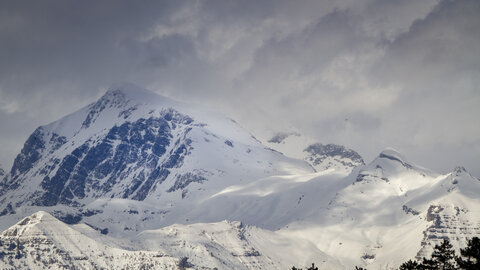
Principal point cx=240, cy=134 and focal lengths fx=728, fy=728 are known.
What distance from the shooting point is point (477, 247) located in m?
114

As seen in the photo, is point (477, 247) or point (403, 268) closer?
point (477, 247)

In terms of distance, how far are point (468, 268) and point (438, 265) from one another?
14610 mm

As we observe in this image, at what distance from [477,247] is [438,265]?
1450cm

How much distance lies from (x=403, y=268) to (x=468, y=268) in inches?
621

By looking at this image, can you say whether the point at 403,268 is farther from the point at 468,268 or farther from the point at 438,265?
the point at 468,268

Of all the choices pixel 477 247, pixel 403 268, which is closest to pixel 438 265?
pixel 403 268

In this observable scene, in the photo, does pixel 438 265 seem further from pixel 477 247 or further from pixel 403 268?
pixel 477 247

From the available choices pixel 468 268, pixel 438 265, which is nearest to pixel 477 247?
pixel 468 268

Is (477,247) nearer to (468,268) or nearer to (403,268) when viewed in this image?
(468,268)

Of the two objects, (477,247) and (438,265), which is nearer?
(477,247)

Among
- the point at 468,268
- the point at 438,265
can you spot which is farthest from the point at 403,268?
the point at 468,268

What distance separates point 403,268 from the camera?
Result: 126625 mm

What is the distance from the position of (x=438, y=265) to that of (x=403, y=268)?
6255 mm
